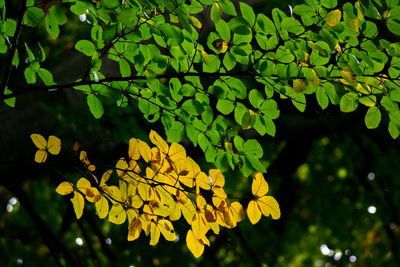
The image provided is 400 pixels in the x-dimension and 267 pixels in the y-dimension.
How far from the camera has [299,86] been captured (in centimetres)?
177

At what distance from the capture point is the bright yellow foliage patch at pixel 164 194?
187 centimetres

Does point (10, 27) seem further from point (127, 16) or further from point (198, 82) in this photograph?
point (198, 82)

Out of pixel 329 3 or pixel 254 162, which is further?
pixel 254 162

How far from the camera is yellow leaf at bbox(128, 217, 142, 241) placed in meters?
1.87

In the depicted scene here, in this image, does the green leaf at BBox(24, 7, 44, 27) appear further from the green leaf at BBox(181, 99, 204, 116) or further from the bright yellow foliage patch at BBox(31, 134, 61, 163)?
the green leaf at BBox(181, 99, 204, 116)

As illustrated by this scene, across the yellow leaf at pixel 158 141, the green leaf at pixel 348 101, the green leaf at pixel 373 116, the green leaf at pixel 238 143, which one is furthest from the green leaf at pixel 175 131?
the green leaf at pixel 373 116

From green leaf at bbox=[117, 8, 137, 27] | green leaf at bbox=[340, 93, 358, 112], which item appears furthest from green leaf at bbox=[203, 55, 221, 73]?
green leaf at bbox=[340, 93, 358, 112]

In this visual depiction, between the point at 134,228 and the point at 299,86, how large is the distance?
910 millimetres

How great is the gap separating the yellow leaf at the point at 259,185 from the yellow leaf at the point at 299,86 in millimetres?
397

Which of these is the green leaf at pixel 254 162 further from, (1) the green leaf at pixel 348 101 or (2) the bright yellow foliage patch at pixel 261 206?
(1) the green leaf at pixel 348 101

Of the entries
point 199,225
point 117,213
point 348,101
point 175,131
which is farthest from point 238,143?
point 117,213

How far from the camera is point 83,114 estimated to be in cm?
342

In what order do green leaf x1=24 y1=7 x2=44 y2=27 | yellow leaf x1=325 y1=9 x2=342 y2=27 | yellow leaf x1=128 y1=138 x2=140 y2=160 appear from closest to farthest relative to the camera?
1. green leaf x1=24 y1=7 x2=44 y2=27
2. yellow leaf x1=325 y1=9 x2=342 y2=27
3. yellow leaf x1=128 y1=138 x2=140 y2=160

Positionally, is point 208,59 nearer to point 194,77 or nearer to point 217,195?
point 194,77
